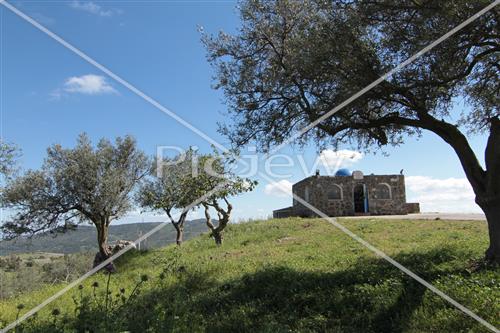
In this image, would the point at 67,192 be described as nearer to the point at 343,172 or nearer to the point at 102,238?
the point at 102,238

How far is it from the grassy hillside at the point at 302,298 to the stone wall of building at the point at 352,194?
53.9ft

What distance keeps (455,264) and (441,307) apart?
3182 millimetres

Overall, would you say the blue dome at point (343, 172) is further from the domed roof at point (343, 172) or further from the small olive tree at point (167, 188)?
the small olive tree at point (167, 188)

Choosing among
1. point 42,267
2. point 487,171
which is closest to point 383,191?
point 487,171

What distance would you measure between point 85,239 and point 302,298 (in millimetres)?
24491

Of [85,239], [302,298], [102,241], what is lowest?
[85,239]

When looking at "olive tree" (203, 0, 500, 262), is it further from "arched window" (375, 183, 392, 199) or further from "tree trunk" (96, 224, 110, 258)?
"arched window" (375, 183, 392, 199)

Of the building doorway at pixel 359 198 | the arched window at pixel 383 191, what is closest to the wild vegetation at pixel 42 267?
the building doorway at pixel 359 198

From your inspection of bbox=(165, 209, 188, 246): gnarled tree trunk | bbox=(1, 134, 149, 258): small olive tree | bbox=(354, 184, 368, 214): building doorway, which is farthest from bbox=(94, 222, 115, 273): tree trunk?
bbox=(354, 184, 368, 214): building doorway

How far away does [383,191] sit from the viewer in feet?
107

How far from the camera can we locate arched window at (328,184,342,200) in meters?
31.7

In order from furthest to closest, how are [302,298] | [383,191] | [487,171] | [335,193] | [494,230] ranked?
[383,191] → [335,193] → [487,171] → [494,230] → [302,298]

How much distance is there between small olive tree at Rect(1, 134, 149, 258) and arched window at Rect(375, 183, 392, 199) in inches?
812

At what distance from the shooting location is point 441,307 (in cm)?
691
